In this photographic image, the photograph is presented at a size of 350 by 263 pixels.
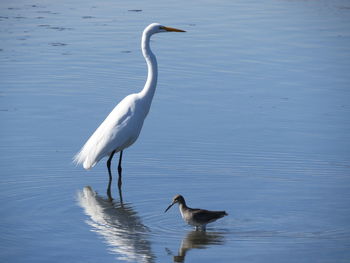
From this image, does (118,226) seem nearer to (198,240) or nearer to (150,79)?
(198,240)

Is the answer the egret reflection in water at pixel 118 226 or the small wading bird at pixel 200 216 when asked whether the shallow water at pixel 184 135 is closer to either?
the egret reflection in water at pixel 118 226

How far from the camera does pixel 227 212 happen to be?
8.50 metres

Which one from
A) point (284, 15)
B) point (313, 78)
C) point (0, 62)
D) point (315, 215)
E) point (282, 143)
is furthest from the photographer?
point (284, 15)

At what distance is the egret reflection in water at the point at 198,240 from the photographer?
7.47m

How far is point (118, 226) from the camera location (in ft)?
26.7

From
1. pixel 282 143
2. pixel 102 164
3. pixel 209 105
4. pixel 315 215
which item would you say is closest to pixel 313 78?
pixel 209 105

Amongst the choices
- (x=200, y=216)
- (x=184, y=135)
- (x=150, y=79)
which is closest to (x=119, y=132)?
(x=150, y=79)

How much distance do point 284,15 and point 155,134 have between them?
8.64 m

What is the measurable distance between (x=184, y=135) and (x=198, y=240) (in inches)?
139

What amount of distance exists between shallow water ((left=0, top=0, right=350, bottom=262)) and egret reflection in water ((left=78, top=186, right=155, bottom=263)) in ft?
0.09

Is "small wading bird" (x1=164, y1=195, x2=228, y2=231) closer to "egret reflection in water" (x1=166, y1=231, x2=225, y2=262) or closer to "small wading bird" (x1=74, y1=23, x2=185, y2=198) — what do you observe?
"egret reflection in water" (x1=166, y1=231, x2=225, y2=262)

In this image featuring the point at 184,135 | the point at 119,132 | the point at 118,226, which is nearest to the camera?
the point at 118,226

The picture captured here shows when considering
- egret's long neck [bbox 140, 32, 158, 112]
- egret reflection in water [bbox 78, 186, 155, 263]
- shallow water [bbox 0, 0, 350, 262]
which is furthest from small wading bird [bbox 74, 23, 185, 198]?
egret reflection in water [bbox 78, 186, 155, 263]

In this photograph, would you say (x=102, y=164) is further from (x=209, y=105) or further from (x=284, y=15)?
(x=284, y=15)
